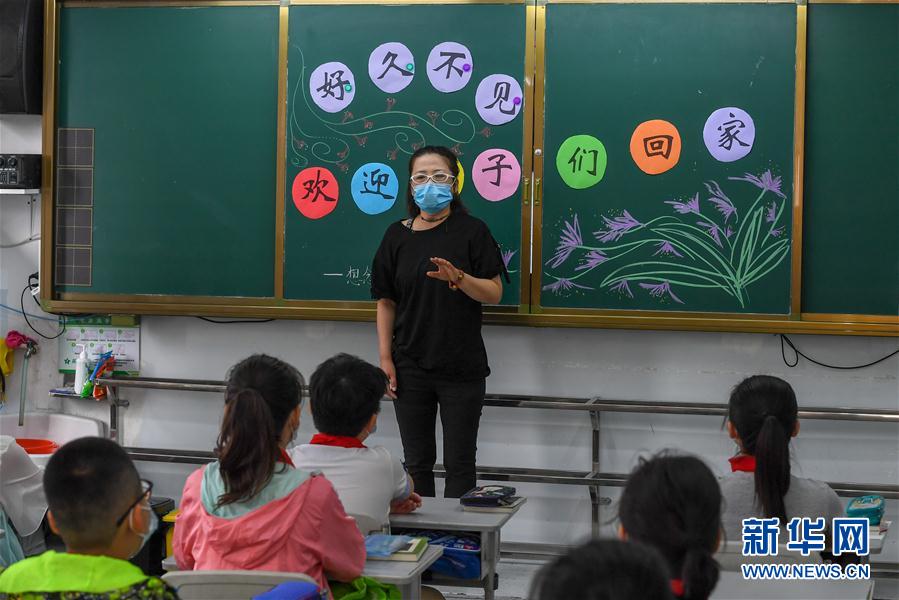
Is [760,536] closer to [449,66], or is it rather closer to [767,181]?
[767,181]

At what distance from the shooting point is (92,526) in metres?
1.66

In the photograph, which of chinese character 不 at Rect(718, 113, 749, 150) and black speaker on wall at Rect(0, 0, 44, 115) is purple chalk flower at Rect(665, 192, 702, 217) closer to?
chinese character 不 at Rect(718, 113, 749, 150)

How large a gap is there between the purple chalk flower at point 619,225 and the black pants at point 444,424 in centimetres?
78

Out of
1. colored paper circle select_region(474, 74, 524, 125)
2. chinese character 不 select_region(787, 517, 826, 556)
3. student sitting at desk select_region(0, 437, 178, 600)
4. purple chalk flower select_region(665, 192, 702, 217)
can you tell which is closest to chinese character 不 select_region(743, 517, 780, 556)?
chinese character 不 select_region(787, 517, 826, 556)

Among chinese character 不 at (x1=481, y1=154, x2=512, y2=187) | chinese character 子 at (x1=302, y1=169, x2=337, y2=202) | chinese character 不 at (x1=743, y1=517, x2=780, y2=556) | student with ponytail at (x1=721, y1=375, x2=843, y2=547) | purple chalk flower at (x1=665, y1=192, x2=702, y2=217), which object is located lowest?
chinese character 不 at (x1=743, y1=517, x2=780, y2=556)

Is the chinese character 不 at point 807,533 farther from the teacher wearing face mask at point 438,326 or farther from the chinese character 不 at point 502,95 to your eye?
the chinese character 不 at point 502,95

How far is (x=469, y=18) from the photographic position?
163 inches

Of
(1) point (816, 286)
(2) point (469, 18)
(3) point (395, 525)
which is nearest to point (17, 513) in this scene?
(3) point (395, 525)

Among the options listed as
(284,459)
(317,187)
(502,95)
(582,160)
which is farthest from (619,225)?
(284,459)

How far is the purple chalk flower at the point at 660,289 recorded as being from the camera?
13.2ft

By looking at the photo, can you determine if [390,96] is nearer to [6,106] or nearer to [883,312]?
[6,106]

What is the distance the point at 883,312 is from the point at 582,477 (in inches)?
50.7

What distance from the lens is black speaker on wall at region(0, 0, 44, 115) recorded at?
4461 mm

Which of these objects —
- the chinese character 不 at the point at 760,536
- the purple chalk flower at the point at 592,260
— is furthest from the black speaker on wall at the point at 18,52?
the chinese character 不 at the point at 760,536
